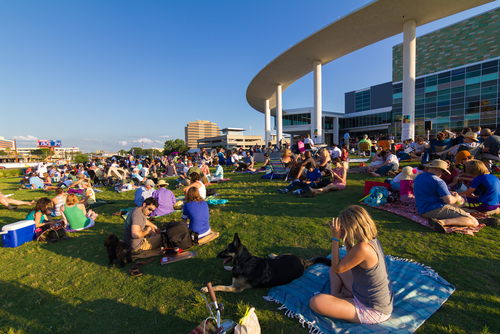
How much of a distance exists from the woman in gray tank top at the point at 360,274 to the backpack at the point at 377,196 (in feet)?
13.2

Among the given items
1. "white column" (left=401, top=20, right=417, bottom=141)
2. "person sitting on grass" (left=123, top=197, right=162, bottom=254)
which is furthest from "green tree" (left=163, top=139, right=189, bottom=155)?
"person sitting on grass" (left=123, top=197, right=162, bottom=254)

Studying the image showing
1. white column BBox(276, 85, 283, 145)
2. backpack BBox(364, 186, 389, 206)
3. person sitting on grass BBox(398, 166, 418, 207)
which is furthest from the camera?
white column BBox(276, 85, 283, 145)

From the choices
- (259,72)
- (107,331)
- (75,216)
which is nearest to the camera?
(107,331)

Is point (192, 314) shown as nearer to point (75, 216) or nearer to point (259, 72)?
point (75, 216)

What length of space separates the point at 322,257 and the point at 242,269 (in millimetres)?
1319

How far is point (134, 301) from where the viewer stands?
2.73m

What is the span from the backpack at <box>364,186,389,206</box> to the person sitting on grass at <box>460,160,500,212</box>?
63.2 inches

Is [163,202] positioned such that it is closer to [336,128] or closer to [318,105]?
[318,105]

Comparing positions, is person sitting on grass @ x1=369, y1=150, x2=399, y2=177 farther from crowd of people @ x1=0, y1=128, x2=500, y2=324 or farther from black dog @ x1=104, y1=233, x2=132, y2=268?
black dog @ x1=104, y1=233, x2=132, y2=268

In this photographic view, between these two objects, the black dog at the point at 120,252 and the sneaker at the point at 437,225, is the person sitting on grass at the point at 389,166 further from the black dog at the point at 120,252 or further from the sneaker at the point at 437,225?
the black dog at the point at 120,252

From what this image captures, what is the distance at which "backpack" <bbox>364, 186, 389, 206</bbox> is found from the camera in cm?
568

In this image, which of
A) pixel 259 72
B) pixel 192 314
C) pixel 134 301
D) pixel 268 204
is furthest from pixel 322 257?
pixel 259 72

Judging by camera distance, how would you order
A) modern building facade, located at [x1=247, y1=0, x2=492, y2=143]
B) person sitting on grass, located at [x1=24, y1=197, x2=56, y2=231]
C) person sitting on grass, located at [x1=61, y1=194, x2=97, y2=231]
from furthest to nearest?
modern building facade, located at [x1=247, y1=0, x2=492, y2=143]
person sitting on grass, located at [x1=61, y1=194, x2=97, y2=231]
person sitting on grass, located at [x1=24, y1=197, x2=56, y2=231]

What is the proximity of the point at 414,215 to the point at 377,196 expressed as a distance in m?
1.05
